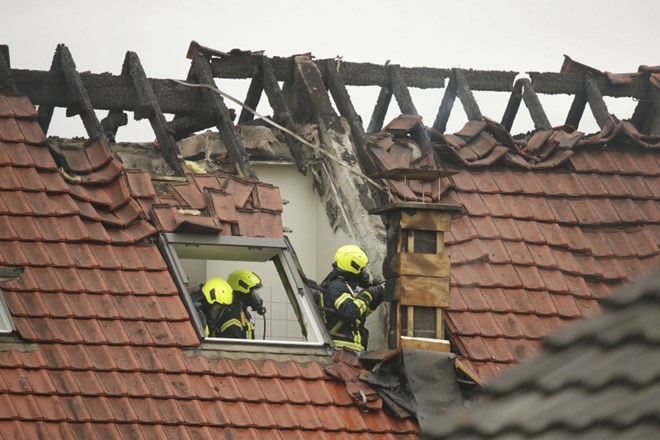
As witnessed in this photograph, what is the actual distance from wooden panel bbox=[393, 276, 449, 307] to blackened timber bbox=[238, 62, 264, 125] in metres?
4.46

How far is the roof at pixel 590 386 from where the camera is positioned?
5.98 metres

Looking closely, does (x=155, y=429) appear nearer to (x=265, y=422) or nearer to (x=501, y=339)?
(x=265, y=422)

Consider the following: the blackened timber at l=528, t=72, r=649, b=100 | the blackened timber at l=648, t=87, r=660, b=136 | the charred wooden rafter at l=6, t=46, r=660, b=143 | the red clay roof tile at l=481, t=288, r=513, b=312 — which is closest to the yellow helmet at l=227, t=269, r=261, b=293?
the charred wooden rafter at l=6, t=46, r=660, b=143

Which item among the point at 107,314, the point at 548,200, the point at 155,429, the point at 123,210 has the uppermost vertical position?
the point at 548,200

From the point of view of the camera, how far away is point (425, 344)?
56.2 ft

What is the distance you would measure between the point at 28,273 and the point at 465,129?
21.8ft

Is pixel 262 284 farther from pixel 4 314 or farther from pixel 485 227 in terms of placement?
pixel 4 314

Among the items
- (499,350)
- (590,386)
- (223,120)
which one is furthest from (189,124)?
(590,386)

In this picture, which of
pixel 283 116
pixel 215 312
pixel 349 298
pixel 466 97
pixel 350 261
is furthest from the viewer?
pixel 466 97

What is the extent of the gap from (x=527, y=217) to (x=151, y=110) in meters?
4.48

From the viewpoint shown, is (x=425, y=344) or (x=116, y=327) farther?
(x=425, y=344)

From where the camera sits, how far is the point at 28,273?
53.6ft

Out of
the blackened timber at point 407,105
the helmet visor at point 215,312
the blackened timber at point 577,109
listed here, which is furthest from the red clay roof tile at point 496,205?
the helmet visor at point 215,312

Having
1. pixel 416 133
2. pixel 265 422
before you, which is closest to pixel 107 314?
pixel 265 422
